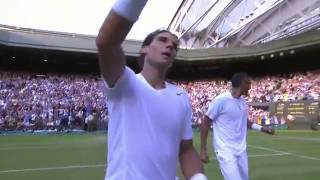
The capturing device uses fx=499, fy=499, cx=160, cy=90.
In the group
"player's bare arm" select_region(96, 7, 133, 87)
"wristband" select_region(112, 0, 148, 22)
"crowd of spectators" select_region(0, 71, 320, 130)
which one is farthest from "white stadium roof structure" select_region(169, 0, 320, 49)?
"wristband" select_region(112, 0, 148, 22)

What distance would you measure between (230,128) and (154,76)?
467cm

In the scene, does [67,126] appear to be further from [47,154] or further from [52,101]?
[47,154]

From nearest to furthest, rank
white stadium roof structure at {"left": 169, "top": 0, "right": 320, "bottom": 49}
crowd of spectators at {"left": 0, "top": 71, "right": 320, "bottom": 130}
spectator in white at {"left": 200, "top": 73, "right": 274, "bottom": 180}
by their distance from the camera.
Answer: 1. spectator in white at {"left": 200, "top": 73, "right": 274, "bottom": 180}
2. crowd of spectators at {"left": 0, "top": 71, "right": 320, "bottom": 130}
3. white stadium roof structure at {"left": 169, "top": 0, "right": 320, "bottom": 49}

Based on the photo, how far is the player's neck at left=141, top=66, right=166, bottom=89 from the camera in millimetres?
3158

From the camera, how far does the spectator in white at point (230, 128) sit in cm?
751

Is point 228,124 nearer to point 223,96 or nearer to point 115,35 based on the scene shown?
point 223,96

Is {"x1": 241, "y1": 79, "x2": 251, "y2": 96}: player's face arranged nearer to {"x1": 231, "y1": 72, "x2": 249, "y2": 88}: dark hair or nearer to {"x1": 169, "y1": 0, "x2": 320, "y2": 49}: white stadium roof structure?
{"x1": 231, "y1": 72, "x2": 249, "y2": 88}: dark hair

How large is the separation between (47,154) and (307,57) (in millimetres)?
41578

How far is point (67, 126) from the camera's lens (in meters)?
35.6

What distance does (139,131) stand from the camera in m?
2.99

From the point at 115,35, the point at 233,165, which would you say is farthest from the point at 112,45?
the point at 233,165

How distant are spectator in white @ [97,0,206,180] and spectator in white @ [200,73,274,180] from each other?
4.33m

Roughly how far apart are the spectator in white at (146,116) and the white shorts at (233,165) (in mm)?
4253

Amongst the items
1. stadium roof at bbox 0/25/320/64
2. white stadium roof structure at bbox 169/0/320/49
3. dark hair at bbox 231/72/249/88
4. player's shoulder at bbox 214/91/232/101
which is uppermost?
white stadium roof structure at bbox 169/0/320/49
